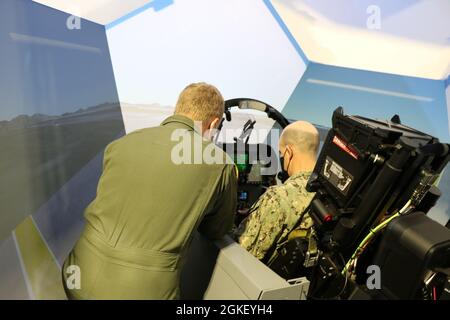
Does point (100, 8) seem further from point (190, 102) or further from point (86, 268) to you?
point (86, 268)

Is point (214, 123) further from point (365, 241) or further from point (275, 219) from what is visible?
point (365, 241)

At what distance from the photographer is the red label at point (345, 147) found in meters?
0.98

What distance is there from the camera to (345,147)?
1029 mm

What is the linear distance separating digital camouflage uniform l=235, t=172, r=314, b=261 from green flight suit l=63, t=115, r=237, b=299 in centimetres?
31

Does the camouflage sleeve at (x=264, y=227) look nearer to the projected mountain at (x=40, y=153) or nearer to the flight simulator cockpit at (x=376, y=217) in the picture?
the flight simulator cockpit at (x=376, y=217)

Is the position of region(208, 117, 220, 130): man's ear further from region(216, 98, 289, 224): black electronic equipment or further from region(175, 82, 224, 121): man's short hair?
region(216, 98, 289, 224): black electronic equipment

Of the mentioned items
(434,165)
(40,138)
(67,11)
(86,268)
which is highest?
(67,11)

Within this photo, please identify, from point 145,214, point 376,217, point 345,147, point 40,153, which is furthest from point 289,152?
point 40,153

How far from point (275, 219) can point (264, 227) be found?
6 cm

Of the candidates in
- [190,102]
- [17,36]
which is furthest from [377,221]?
[17,36]

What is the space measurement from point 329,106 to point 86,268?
2443 mm

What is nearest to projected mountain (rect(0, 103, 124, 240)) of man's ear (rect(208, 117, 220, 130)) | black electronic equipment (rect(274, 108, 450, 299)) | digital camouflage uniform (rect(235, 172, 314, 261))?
man's ear (rect(208, 117, 220, 130))

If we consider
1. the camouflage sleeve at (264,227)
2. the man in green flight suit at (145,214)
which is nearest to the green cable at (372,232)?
the camouflage sleeve at (264,227)
